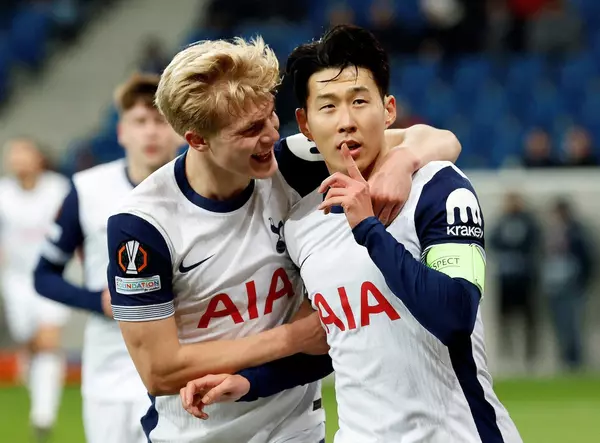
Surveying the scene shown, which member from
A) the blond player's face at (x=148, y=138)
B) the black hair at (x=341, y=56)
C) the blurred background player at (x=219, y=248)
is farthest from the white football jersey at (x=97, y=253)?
the black hair at (x=341, y=56)

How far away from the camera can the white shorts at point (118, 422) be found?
527 centimetres

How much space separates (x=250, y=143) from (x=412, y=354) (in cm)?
89

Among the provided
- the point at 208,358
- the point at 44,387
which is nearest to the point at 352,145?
the point at 208,358

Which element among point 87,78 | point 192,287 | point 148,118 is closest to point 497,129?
point 87,78

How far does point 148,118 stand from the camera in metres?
5.55

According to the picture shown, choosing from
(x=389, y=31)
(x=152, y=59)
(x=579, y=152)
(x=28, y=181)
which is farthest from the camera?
(x=389, y=31)

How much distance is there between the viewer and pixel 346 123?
135 inches

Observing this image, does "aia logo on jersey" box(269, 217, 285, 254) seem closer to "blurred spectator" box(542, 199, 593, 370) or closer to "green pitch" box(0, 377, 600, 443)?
"green pitch" box(0, 377, 600, 443)

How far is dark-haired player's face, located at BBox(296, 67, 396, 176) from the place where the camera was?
346cm

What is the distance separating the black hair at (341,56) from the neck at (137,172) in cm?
203

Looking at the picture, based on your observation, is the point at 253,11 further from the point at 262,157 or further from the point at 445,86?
the point at 262,157

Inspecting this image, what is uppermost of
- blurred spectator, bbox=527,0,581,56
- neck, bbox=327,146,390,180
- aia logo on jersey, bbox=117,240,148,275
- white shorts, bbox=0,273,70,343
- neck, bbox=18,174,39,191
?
blurred spectator, bbox=527,0,581,56

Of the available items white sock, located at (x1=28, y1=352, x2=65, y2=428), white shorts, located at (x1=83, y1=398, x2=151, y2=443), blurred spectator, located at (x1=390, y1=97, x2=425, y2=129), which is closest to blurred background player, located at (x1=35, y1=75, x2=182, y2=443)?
white shorts, located at (x1=83, y1=398, x2=151, y2=443)

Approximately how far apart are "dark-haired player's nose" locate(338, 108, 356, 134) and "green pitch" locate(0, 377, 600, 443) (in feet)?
18.7
